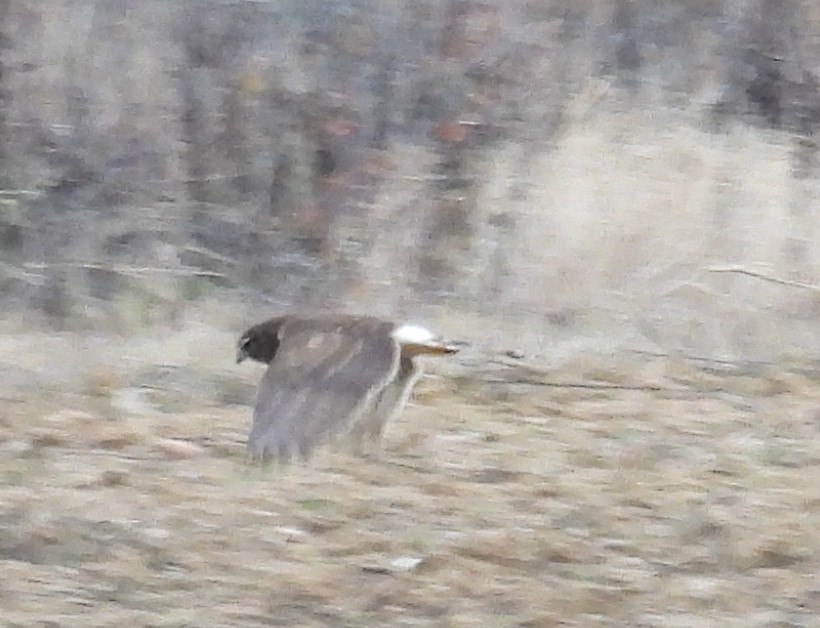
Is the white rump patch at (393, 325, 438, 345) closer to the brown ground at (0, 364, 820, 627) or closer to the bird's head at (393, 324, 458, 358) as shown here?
the bird's head at (393, 324, 458, 358)

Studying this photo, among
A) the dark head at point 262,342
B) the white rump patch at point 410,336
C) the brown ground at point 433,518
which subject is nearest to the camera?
the brown ground at point 433,518

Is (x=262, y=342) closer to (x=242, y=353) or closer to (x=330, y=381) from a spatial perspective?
(x=242, y=353)

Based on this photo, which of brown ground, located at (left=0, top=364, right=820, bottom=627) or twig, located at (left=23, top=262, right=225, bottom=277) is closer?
brown ground, located at (left=0, top=364, right=820, bottom=627)

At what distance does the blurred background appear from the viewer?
8.65 meters

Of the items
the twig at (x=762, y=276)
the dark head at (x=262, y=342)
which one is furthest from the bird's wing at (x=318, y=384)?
the twig at (x=762, y=276)

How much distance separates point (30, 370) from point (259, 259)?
64.8 inches

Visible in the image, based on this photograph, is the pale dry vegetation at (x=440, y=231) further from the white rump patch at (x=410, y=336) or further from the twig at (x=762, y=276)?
the white rump patch at (x=410, y=336)

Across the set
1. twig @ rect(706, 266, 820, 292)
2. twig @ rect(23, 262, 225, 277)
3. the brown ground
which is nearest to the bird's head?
the brown ground

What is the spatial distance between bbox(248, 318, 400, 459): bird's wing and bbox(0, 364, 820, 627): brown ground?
0.16 metres

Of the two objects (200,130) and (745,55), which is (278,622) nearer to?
(200,130)

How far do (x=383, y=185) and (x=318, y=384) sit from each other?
361 centimetres

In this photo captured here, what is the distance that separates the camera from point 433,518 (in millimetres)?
5488

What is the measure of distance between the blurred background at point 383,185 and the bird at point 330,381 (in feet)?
7.46

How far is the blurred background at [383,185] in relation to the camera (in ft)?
28.4
